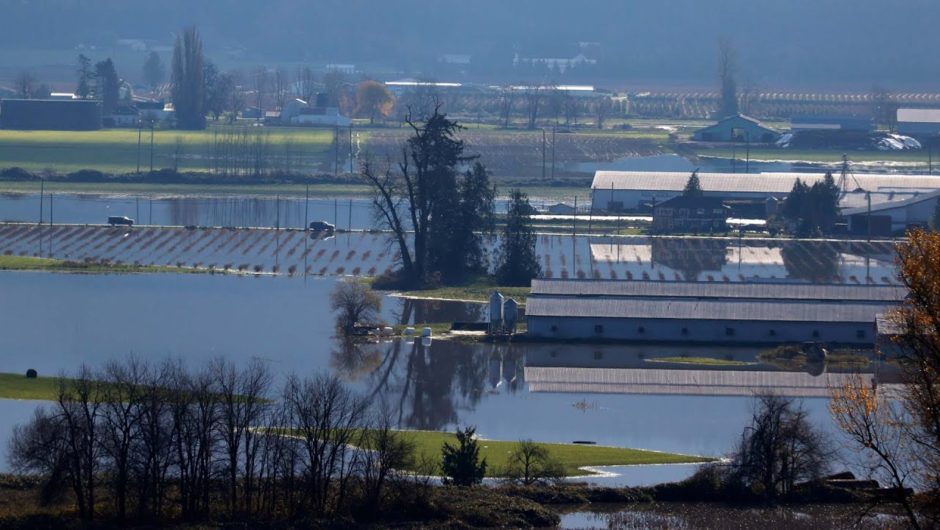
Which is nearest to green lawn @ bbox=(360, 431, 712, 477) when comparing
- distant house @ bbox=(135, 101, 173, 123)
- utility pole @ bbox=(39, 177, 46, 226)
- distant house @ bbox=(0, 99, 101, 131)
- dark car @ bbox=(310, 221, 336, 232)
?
dark car @ bbox=(310, 221, 336, 232)

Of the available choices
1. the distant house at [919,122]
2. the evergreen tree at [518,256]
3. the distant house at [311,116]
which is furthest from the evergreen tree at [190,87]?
the evergreen tree at [518,256]

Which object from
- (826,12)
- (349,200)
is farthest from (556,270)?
(826,12)

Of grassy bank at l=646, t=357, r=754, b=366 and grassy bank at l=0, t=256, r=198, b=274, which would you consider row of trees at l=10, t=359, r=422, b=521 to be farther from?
grassy bank at l=0, t=256, r=198, b=274

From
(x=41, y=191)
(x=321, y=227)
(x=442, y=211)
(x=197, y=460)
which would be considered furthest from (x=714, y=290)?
(x=41, y=191)

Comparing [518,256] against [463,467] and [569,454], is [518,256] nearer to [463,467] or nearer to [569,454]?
[569,454]

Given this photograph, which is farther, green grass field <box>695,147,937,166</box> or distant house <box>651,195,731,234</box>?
green grass field <box>695,147,937,166</box>

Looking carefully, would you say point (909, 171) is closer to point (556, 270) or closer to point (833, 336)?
point (556, 270)

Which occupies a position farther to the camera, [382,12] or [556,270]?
[382,12]
